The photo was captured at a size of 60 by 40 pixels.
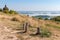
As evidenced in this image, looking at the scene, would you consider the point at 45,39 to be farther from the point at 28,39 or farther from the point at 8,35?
the point at 8,35

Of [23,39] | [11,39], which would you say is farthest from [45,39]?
[11,39]

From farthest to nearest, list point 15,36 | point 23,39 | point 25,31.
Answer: point 25,31, point 15,36, point 23,39

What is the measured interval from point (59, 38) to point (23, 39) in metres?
2.97

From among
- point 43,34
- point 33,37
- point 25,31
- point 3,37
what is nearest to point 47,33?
point 43,34

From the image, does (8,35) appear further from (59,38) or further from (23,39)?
(59,38)

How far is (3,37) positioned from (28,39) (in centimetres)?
205

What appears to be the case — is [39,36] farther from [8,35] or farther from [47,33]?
[8,35]

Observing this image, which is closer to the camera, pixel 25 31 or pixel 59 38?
pixel 59 38

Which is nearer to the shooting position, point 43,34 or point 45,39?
point 45,39

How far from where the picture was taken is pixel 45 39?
581 inches

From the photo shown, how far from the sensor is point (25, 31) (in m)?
17.4

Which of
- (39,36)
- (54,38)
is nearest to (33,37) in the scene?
A: (39,36)

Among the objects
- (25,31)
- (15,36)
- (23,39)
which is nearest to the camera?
(23,39)

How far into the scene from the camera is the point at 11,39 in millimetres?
14602
